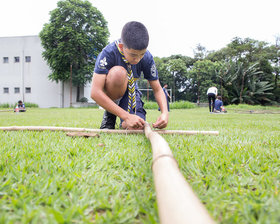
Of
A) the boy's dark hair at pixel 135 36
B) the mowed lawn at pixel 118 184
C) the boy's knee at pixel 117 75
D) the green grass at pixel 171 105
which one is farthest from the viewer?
the green grass at pixel 171 105

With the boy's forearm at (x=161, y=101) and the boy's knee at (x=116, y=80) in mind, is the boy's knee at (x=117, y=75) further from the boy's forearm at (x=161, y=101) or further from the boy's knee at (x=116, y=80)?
the boy's forearm at (x=161, y=101)

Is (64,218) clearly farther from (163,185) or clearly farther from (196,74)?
(196,74)

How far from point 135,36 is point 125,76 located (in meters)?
0.54

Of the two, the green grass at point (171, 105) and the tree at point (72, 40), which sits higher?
the tree at point (72, 40)

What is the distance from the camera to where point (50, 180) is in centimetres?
92

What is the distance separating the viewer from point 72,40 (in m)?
20.1

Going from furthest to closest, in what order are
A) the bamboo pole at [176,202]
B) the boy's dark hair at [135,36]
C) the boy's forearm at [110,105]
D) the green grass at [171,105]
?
the green grass at [171,105] < the boy's forearm at [110,105] < the boy's dark hair at [135,36] < the bamboo pole at [176,202]

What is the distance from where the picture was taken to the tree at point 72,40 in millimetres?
20141

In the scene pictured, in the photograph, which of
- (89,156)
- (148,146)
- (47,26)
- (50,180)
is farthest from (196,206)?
(47,26)

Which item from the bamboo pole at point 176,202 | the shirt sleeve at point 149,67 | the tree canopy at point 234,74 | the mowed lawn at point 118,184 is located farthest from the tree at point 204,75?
the bamboo pole at point 176,202

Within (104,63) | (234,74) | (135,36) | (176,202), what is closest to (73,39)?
(234,74)

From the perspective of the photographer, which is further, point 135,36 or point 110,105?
point 110,105

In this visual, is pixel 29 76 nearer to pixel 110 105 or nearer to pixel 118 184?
pixel 110 105

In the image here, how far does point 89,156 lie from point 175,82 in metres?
28.3
